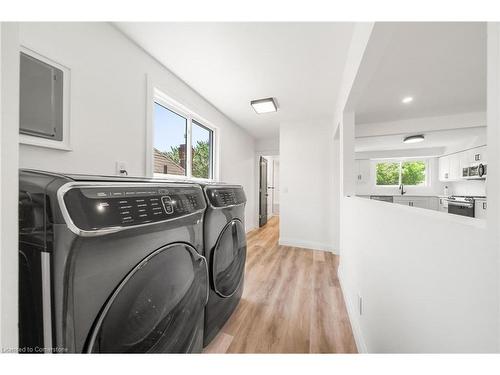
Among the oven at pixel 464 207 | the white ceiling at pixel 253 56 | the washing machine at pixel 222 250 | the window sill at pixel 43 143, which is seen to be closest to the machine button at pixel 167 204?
the washing machine at pixel 222 250

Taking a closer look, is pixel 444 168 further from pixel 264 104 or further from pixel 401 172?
pixel 264 104

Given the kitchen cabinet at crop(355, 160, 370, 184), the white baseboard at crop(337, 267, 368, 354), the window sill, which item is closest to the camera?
the window sill

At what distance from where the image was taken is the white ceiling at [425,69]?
1.18m

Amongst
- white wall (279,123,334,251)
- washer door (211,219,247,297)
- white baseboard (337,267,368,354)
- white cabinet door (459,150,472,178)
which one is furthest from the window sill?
white cabinet door (459,150,472,178)

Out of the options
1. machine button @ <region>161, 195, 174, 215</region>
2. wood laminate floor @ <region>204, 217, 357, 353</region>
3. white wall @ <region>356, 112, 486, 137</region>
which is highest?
white wall @ <region>356, 112, 486, 137</region>

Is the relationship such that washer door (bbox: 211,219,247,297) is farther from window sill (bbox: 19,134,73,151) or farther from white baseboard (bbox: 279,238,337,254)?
white baseboard (bbox: 279,238,337,254)

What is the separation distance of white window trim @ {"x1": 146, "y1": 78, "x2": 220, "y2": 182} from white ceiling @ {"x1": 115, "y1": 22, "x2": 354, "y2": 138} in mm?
281

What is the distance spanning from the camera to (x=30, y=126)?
38.0 inches

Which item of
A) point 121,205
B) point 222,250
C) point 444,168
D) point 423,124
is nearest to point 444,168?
point 444,168

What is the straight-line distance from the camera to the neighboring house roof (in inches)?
78.1

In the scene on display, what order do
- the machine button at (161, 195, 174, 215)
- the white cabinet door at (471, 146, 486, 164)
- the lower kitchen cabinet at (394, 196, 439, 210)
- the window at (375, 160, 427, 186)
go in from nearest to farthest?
the machine button at (161, 195, 174, 215) → the white cabinet door at (471, 146, 486, 164) → the lower kitchen cabinet at (394, 196, 439, 210) → the window at (375, 160, 427, 186)

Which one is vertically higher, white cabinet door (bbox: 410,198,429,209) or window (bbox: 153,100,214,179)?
window (bbox: 153,100,214,179)

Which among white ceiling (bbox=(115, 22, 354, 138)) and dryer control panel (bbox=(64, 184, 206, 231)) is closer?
dryer control panel (bbox=(64, 184, 206, 231))

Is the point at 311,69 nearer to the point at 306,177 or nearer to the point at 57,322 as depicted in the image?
the point at 306,177
